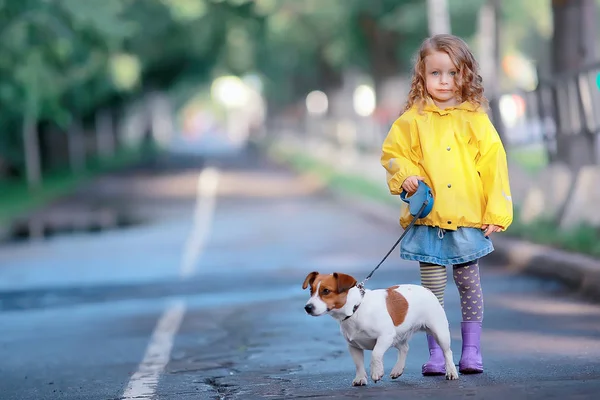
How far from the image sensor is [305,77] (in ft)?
211

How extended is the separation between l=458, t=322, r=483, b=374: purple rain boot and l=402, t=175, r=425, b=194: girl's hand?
82cm

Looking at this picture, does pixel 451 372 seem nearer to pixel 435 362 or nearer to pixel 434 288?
pixel 435 362

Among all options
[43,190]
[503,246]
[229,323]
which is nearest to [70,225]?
[503,246]

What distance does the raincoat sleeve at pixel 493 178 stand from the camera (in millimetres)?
6859

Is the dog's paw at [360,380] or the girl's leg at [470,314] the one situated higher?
the girl's leg at [470,314]

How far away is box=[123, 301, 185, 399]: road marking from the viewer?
24.1 ft

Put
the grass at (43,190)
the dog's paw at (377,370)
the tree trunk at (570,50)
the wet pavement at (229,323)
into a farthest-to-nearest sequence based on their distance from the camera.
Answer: the grass at (43,190) → the tree trunk at (570,50) → the wet pavement at (229,323) → the dog's paw at (377,370)

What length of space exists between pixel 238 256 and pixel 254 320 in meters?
6.26

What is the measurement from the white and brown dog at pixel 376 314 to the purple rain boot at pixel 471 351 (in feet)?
0.80

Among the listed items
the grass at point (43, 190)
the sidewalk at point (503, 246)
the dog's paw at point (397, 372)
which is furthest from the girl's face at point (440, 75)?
the grass at point (43, 190)

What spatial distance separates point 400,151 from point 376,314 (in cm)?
95

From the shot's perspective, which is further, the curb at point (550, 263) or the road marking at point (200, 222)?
the road marking at point (200, 222)

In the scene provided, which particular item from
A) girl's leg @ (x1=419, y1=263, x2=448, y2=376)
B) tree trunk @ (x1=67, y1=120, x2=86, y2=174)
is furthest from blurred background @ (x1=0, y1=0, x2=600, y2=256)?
girl's leg @ (x1=419, y1=263, x2=448, y2=376)

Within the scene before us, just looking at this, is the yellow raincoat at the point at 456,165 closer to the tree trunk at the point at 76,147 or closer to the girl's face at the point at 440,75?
the girl's face at the point at 440,75
